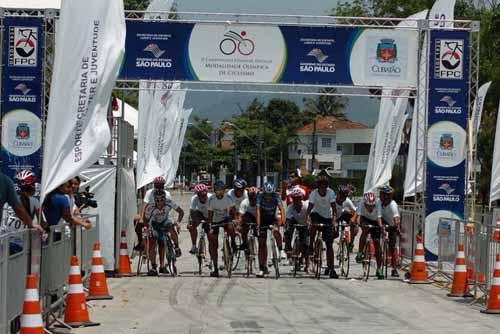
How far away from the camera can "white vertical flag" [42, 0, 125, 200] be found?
441 inches

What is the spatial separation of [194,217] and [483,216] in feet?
24.9

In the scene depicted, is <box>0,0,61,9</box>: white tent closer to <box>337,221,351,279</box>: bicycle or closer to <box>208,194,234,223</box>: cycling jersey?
<box>208,194,234,223</box>: cycling jersey

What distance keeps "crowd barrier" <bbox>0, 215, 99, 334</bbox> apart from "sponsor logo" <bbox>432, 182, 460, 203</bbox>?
29.3 ft

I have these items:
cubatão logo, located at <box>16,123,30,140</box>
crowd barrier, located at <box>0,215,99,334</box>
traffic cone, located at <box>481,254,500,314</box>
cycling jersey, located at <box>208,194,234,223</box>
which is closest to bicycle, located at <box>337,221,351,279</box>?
cycling jersey, located at <box>208,194,234,223</box>

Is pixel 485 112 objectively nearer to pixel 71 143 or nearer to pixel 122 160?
pixel 122 160

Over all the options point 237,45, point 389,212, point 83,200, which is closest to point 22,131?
point 83,200

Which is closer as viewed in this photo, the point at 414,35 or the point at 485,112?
the point at 414,35

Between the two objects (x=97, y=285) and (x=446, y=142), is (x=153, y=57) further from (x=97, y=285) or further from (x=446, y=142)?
(x=97, y=285)

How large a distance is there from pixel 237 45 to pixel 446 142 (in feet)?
16.9

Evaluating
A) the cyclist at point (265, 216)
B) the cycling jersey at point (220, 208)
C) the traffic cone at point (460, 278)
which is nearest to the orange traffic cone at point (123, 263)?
the cycling jersey at point (220, 208)

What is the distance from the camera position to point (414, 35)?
21.0 m

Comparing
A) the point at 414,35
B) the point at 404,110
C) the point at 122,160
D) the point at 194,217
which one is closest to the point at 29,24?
the point at 122,160

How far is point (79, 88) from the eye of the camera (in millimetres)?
11469

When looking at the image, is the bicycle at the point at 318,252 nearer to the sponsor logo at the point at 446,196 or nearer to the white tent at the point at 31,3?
the sponsor logo at the point at 446,196
